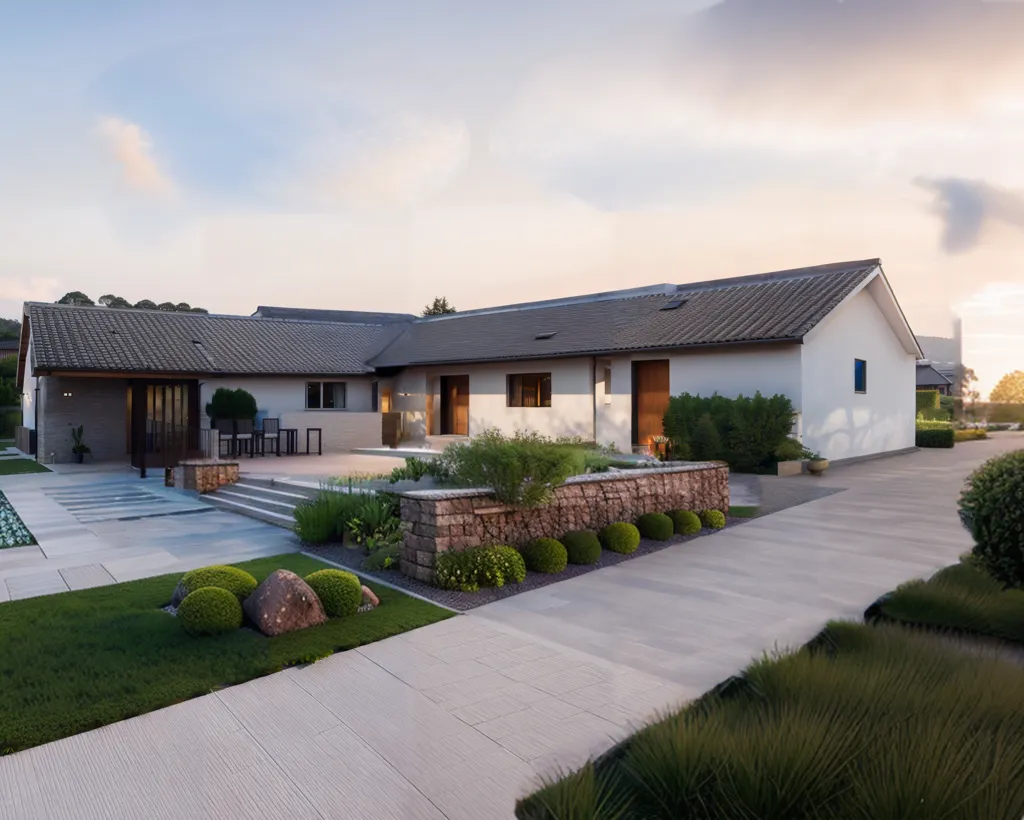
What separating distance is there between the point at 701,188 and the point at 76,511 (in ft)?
38.2

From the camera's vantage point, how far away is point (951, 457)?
1997cm

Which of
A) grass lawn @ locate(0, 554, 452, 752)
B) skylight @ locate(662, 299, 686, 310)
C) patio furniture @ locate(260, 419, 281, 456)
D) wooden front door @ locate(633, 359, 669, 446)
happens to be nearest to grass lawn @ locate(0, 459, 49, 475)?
patio furniture @ locate(260, 419, 281, 456)

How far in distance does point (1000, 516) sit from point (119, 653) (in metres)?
6.72

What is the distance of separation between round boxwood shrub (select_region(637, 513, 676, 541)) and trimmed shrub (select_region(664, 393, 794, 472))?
23.5ft

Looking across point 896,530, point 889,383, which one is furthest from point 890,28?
point 889,383

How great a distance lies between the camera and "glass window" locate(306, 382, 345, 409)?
Answer: 23397 millimetres

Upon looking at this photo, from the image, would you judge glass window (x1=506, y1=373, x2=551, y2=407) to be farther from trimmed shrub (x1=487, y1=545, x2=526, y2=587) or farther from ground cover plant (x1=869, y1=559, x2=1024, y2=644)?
ground cover plant (x1=869, y1=559, x2=1024, y2=644)

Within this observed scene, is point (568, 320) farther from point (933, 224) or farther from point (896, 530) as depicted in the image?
point (933, 224)

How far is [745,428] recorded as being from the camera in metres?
15.8

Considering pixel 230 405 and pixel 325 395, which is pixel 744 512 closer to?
pixel 230 405

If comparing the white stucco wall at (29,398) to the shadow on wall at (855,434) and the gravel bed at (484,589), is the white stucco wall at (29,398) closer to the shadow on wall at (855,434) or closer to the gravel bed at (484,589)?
the gravel bed at (484,589)

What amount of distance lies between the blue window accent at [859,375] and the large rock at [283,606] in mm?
16925

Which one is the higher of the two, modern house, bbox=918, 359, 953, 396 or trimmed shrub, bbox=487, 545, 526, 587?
modern house, bbox=918, 359, 953, 396

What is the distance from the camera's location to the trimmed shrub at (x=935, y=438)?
23.6 meters
